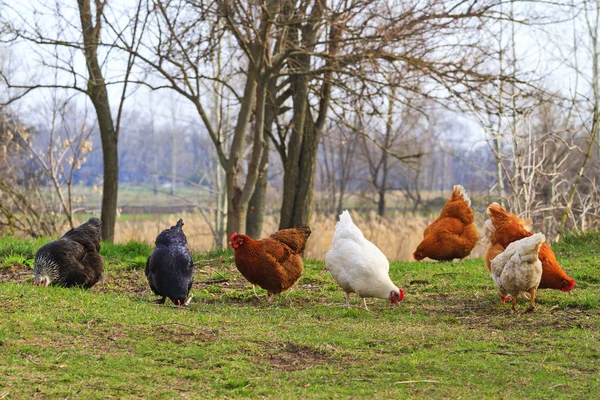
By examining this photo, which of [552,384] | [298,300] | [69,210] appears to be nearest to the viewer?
[552,384]

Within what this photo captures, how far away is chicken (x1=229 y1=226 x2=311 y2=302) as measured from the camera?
7.78 m

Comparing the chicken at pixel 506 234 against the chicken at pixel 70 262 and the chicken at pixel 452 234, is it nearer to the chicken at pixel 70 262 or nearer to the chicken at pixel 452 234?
the chicken at pixel 452 234

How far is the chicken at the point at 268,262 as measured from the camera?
7781 mm

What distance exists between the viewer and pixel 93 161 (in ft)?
200

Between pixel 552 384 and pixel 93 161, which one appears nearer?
pixel 552 384

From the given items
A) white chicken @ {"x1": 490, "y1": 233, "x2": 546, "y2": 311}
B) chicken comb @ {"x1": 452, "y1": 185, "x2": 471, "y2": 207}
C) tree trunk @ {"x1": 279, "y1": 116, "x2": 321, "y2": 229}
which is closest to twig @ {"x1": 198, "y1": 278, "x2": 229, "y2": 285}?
white chicken @ {"x1": 490, "y1": 233, "x2": 546, "y2": 311}

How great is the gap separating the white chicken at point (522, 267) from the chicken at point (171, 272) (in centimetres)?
336

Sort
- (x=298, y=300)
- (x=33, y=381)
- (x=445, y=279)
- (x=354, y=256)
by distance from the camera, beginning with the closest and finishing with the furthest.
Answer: (x=33, y=381), (x=354, y=256), (x=298, y=300), (x=445, y=279)

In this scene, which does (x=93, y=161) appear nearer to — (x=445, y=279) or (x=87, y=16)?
(x=87, y=16)

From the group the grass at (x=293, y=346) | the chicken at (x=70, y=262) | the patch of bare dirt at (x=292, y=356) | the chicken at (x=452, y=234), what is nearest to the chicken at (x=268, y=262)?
the grass at (x=293, y=346)

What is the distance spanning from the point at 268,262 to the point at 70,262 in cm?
221

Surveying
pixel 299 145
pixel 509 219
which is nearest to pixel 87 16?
pixel 299 145

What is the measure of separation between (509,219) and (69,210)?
9.75 meters

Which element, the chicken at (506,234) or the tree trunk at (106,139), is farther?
the tree trunk at (106,139)
